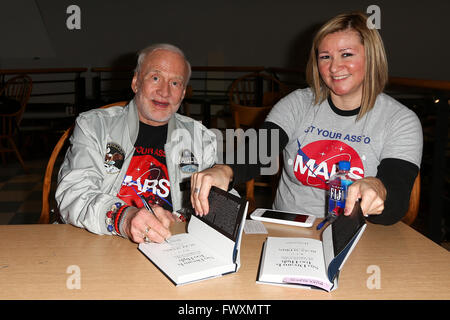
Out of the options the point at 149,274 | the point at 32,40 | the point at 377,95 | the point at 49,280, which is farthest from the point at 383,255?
the point at 32,40

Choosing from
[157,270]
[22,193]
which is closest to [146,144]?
[157,270]

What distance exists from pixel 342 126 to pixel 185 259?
2.82 feet

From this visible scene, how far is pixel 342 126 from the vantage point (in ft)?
5.23

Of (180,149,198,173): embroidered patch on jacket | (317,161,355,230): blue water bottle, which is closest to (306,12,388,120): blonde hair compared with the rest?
(317,161,355,230): blue water bottle

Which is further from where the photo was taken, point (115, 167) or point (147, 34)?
point (147, 34)

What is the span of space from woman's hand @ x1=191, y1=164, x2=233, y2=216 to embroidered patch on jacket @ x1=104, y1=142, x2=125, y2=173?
1.40 feet

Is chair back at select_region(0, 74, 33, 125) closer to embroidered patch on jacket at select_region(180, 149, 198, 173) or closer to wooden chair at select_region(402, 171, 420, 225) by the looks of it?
embroidered patch on jacket at select_region(180, 149, 198, 173)

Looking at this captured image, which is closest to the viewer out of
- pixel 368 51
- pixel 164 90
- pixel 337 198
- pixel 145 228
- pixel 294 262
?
pixel 294 262

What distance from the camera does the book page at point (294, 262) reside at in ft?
3.02

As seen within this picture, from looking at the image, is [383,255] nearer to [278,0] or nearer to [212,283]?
[212,283]

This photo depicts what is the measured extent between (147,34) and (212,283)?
24.0ft

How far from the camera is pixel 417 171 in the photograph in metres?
1.38

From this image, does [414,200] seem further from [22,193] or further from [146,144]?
[22,193]

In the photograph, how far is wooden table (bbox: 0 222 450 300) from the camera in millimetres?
895
